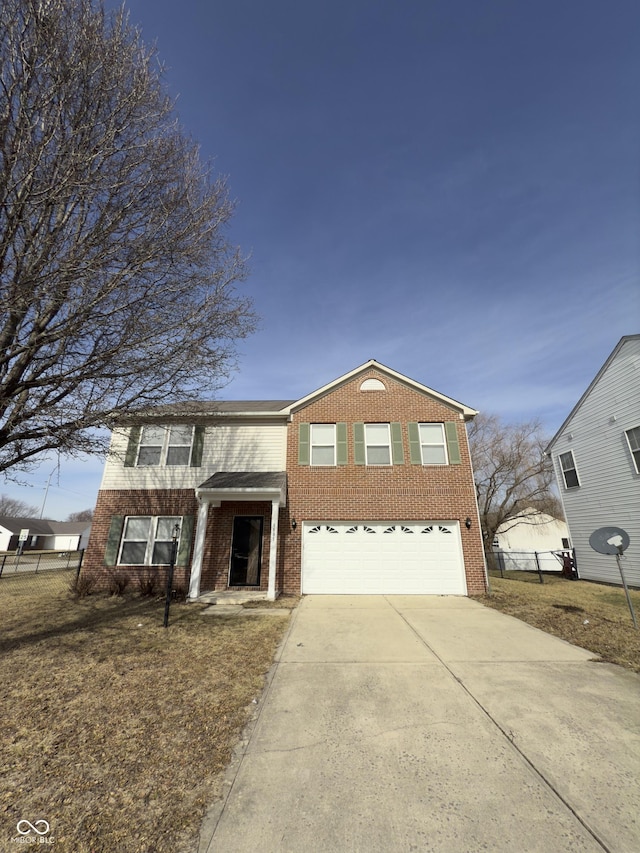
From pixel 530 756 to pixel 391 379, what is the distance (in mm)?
11104

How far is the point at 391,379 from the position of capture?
519 inches

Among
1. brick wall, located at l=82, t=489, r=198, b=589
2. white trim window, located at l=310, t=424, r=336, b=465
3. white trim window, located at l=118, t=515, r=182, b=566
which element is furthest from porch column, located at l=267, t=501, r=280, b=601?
white trim window, located at l=118, t=515, r=182, b=566

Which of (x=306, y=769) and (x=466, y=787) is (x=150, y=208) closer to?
(x=306, y=769)

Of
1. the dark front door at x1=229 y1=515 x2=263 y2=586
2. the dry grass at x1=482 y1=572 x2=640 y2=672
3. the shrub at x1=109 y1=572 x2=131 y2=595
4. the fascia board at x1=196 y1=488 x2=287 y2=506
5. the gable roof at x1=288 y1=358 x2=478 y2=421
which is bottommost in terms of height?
the dry grass at x1=482 y1=572 x2=640 y2=672

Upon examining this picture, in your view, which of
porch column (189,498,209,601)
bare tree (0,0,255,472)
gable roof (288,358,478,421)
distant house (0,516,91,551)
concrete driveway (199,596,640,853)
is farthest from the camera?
distant house (0,516,91,551)

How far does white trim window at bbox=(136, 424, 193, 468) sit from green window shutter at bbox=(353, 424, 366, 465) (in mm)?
5791

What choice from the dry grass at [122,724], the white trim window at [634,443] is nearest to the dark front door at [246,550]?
the dry grass at [122,724]

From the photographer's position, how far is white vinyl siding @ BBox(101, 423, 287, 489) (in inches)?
476

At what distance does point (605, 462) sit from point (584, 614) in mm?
8624

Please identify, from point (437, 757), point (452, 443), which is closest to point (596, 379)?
point (452, 443)

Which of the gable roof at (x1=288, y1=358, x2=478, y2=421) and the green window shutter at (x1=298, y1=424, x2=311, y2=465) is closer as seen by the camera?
the green window shutter at (x1=298, y1=424, x2=311, y2=465)

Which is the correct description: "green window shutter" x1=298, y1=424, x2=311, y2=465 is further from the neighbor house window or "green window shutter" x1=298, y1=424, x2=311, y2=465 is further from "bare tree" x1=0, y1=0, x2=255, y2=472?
the neighbor house window

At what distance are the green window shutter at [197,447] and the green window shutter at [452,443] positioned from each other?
28.3 feet

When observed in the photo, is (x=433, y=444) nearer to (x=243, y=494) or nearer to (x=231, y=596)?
(x=243, y=494)
